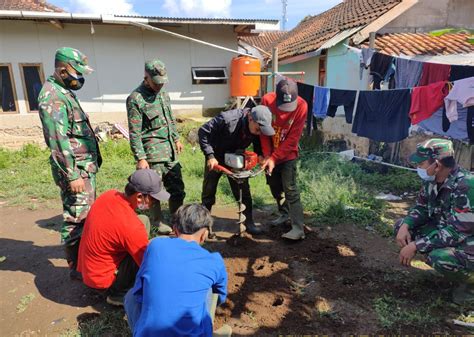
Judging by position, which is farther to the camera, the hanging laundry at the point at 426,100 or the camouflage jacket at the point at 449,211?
the hanging laundry at the point at 426,100

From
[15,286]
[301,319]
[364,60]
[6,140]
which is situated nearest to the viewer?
[301,319]

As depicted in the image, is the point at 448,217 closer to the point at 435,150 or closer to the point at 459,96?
the point at 435,150

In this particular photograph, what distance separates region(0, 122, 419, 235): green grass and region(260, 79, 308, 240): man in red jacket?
0.82 metres

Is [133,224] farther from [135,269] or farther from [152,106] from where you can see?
[152,106]

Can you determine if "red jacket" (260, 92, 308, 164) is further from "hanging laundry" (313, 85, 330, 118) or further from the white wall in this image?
the white wall

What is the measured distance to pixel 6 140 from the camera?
845 cm

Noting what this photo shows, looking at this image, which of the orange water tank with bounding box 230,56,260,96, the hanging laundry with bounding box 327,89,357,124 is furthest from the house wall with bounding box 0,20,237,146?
the hanging laundry with bounding box 327,89,357,124

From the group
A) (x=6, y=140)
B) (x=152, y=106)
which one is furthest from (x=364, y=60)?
(x=6, y=140)

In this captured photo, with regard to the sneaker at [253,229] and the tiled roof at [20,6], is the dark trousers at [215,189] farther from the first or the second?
the tiled roof at [20,6]

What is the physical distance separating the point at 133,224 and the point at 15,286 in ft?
5.68

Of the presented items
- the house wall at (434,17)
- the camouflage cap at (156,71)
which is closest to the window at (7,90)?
the camouflage cap at (156,71)

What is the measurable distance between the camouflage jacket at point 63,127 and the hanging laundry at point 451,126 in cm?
539

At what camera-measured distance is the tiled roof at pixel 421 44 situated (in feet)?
24.0

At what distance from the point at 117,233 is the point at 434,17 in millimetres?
9918
